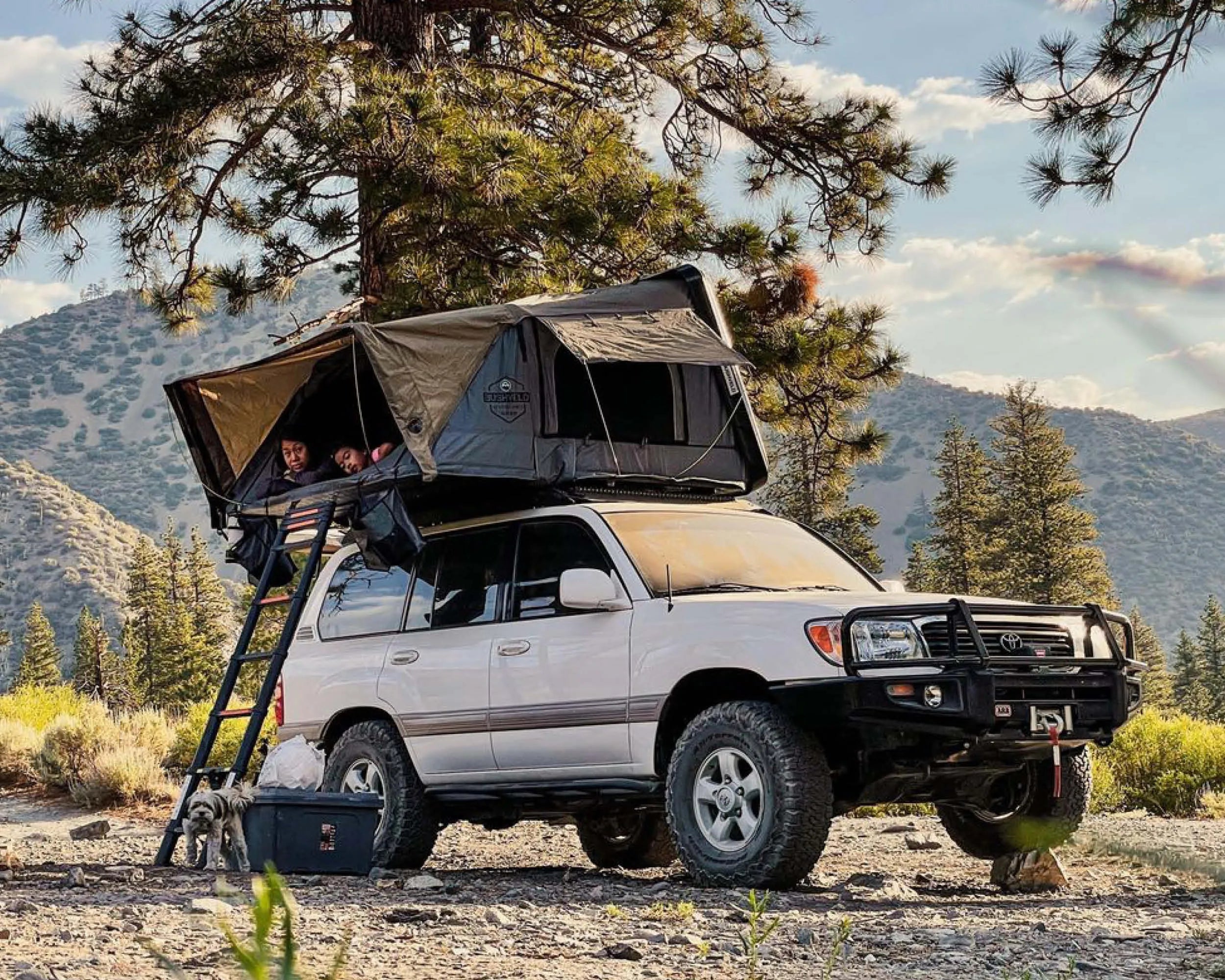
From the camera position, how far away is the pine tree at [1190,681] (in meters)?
66.9

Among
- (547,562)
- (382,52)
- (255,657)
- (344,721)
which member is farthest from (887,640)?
(382,52)

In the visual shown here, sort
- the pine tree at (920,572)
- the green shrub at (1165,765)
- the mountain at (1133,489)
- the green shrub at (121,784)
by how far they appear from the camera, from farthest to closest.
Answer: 1. the mountain at (1133,489)
2. the pine tree at (920,572)
3. the green shrub at (121,784)
4. the green shrub at (1165,765)

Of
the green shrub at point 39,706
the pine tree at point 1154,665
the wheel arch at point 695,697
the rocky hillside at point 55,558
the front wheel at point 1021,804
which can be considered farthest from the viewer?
the rocky hillside at point 55,558

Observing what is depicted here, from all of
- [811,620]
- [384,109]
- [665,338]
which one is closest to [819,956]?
[811,620]

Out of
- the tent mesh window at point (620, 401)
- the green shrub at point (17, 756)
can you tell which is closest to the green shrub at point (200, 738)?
the green shrub at point (17, 756)

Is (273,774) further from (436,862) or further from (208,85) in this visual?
(208,85)

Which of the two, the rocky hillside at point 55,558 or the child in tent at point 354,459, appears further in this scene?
the rocky hillside at point 55,558

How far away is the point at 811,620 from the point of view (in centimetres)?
742

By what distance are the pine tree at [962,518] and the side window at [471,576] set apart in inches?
1909

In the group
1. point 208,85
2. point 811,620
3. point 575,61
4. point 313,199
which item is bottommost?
point 811,620

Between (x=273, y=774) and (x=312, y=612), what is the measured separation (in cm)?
124

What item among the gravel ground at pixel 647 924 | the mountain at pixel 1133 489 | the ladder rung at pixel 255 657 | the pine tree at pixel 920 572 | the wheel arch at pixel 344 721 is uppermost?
the mountain at pixel 1133 489

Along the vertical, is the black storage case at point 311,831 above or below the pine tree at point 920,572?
below

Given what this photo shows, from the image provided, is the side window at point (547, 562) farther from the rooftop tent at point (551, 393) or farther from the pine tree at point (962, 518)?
the pine tree at point (962, 518)
